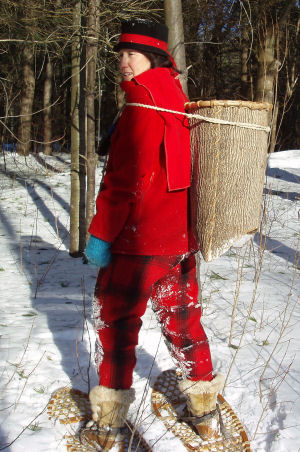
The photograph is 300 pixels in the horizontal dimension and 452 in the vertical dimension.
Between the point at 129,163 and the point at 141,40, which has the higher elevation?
the point at 141,40

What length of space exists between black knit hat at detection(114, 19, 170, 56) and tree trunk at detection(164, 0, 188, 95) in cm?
112

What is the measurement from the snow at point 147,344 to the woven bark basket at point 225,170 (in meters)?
0.78

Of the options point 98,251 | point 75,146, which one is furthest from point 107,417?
point 75,146

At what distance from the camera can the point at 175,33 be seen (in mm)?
2895

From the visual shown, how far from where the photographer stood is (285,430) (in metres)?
2.10

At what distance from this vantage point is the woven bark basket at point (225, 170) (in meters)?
1.73

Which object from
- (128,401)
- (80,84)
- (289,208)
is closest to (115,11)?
(80,84)

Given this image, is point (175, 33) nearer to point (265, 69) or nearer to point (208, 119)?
point (265, 69)

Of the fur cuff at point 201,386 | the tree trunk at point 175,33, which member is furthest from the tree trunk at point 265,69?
the fur cuff at point 201,386

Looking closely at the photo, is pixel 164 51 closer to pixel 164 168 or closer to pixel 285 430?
pixel 164 168

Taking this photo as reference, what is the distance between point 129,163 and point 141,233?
30 centimetres

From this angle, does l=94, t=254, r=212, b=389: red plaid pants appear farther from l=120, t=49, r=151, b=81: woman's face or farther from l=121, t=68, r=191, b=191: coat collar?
l=120, t=49, r=151, b=81: woman's face

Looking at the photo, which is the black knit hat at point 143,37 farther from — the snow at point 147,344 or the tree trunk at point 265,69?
the snow at point 147,344

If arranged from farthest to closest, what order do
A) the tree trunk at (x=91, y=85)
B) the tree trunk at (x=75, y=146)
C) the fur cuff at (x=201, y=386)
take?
the tree trunk at (x=75, y=146)
the tree trunk at (x=91, y=85)
the fur cuff at (x=201, y=386)
